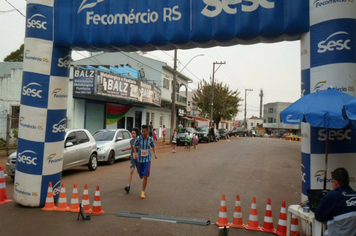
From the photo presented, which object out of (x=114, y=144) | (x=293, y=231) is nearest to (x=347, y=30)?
(x=293, y=231)

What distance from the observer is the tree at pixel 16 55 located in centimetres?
4109

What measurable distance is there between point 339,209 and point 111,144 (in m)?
11.5

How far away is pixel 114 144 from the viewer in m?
14.4

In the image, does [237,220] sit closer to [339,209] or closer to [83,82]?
[339,209]

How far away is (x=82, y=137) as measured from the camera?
11922 millimetres

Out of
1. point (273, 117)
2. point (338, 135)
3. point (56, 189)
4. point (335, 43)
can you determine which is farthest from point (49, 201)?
point (273, 117)

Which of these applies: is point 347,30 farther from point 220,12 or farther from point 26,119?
point 26,119

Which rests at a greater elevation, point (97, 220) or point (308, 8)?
point (308, 8)

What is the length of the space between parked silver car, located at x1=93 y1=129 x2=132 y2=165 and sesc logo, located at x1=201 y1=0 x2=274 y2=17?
902 centimetres

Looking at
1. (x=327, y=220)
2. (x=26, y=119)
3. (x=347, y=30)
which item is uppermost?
(x=347, y=30)

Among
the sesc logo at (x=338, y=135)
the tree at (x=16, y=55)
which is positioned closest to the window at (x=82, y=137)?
the sesc logo at (x=338, y=135)

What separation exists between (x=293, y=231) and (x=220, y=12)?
14.3ft

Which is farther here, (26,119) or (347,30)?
(26,119)

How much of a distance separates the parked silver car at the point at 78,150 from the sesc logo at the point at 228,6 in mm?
6916
